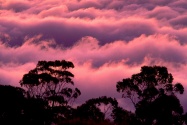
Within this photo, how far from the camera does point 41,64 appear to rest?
216ft

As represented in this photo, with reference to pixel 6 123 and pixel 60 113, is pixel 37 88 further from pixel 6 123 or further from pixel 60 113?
pixel 6 123

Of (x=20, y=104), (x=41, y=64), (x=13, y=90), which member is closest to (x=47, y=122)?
(x=20, y=104)

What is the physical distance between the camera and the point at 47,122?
55.1 metres

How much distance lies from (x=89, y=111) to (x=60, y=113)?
579 centimetres

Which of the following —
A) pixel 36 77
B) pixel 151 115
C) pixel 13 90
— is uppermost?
pixel 36 77

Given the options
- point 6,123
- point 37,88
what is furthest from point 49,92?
point 6,123

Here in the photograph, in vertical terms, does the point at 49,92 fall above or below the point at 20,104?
above

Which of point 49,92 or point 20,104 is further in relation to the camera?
point 49,92

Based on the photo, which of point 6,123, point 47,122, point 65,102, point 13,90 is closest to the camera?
point 6,123

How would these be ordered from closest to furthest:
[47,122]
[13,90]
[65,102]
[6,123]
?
[6,123]
[47,122]
[13,90]
[65,102]

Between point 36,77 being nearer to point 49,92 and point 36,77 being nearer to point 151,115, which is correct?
point 49,92

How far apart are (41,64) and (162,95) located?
2178 centimetres

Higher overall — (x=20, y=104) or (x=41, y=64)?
(x=41, y=64)

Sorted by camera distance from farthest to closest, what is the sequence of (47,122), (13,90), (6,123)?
(13,90)
(47,122)
(6,123)
